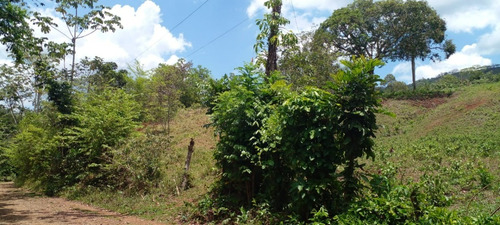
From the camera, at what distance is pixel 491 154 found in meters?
10.7

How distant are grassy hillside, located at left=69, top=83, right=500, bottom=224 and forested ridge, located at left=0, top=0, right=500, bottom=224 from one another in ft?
0.21

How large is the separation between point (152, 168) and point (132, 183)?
0.87 meters

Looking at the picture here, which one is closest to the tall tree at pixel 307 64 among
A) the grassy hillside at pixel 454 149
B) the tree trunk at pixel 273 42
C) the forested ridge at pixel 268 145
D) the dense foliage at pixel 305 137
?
the forested ridge at pixel 268 145

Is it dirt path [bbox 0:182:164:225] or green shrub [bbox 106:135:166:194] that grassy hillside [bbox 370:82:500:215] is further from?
green shrub [bbox 106:135:166:194]

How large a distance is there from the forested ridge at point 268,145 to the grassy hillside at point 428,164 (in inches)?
2.5

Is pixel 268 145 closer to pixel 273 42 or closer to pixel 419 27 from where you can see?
pixel 273 42

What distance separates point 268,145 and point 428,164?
19.6ft

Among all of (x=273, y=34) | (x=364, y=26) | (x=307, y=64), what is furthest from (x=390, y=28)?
(x=273, y=34)

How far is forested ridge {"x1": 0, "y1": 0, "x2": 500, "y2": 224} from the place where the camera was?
219 inches

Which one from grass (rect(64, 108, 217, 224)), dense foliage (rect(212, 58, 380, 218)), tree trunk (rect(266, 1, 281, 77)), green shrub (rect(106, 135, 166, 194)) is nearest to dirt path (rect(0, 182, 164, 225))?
grass (rect(64, 108, 217, 224))

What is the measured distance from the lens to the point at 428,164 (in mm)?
10562

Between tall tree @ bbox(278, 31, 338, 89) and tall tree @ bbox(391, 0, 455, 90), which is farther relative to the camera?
tall tree @ bbox(391, 0, 455, 90)

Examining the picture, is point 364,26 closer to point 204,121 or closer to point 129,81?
point 204,121

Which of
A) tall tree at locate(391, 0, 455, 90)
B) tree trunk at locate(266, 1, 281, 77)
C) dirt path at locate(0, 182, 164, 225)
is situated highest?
tall tree at locate(391, 0, 455, 90)
